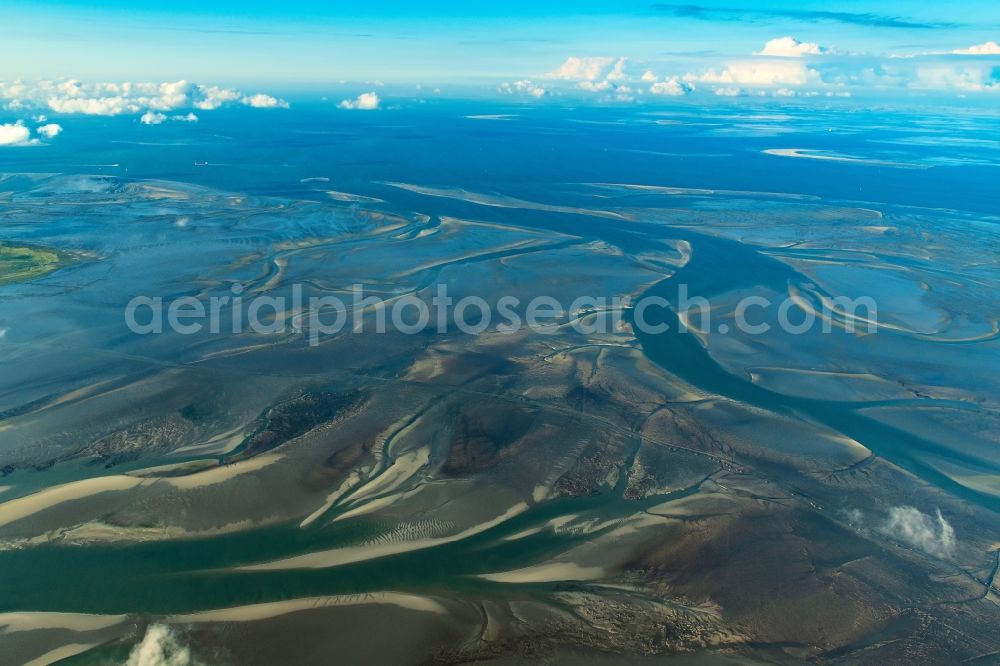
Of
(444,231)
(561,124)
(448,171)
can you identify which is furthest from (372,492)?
(561,124)

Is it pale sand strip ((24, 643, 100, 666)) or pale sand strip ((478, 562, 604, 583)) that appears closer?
pale sand strip ((24, 643, 100, 666))

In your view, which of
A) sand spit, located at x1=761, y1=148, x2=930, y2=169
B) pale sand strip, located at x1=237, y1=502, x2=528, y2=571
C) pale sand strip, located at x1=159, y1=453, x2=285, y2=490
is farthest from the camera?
sand spit, located at x1=761, y1=148, x2=930, y2=169

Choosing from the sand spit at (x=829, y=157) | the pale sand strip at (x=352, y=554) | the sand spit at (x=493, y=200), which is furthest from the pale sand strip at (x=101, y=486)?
the sand spit at (x=829, y=157)

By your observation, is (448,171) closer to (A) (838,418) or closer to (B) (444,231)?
(B) (444,231)

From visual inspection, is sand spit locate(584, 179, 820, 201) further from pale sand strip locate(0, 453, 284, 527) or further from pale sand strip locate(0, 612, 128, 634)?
pale sand strip locate(0, 612, 128, 634)

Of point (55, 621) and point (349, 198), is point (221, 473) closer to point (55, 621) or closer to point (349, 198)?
point (55, 621)

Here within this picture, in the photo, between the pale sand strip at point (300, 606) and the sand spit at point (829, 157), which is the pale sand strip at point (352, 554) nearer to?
the pale sand strip at point (300, 606)

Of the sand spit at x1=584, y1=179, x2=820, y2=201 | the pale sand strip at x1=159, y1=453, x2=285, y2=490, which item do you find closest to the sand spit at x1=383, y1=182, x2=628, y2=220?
the sand spit at x1=584, y1=179, x2=820, y2=201
